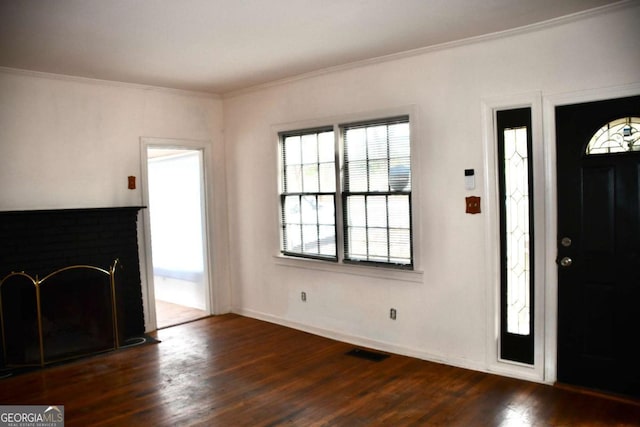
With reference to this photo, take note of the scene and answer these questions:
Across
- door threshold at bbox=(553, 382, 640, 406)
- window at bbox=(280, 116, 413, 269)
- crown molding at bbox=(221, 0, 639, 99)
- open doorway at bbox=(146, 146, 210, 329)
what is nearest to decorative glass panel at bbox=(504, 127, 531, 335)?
door threshold at bbox=(553, 382, 640, 406)

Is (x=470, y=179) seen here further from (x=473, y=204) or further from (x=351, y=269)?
(x=351, y=269)

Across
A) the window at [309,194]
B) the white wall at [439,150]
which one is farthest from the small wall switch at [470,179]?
the window at [309,194]

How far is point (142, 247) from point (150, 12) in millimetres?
2887

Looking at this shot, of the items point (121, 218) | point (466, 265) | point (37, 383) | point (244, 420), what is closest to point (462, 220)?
point (466, 265)

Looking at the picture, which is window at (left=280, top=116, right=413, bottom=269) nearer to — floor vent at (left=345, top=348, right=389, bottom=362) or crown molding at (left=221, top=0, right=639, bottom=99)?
crown molding at (left=221, top=0, right=639, bottom=99)

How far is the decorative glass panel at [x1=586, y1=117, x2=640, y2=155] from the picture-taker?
329cm

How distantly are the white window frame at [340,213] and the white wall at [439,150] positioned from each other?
0.14 feet

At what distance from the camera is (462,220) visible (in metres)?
4.06

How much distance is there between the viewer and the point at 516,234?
3828 mm

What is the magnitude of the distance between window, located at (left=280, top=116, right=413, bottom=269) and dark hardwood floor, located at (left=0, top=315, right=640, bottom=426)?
99 centimetres

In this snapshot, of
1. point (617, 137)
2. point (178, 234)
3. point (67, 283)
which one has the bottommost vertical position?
point (67, 283)

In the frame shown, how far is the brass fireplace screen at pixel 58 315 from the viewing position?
4387 mm

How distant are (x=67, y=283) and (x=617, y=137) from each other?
482cm

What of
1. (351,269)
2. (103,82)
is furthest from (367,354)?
(103,82)
